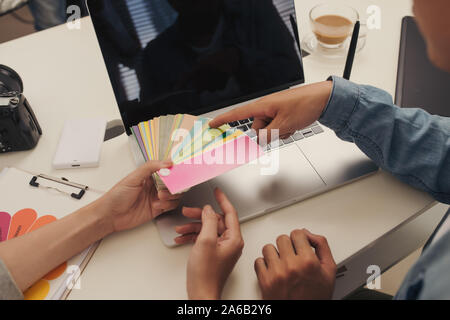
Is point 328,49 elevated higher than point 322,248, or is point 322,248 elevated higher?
point 328,49

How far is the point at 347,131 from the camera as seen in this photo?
82cm

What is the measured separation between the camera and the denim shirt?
0.77 m

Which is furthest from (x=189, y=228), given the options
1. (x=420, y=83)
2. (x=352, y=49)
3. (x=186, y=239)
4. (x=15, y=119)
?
(x=420, y=83)

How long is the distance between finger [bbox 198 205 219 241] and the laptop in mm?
77

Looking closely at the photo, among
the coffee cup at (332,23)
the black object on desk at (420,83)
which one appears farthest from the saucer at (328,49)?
the black object on desk at (420,83)

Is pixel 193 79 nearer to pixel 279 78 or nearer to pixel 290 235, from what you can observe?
pixel 279 78

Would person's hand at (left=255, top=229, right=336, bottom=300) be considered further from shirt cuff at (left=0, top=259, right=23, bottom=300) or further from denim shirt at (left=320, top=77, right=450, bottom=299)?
shirt cuff at (left=0, top=259, right=23, bottom=300)

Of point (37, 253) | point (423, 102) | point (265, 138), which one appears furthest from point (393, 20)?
point (37, 253)

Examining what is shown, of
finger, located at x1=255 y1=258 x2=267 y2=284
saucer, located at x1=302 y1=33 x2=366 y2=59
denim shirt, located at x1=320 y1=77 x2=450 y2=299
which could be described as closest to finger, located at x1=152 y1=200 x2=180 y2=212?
finger, located at x1=255 y1=258 x2=267 y2=284

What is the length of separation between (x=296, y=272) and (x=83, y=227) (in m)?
0.42

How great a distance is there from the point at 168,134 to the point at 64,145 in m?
0.32

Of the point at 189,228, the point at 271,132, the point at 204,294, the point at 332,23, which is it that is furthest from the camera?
the point at 332,23

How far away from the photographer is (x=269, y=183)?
82cm

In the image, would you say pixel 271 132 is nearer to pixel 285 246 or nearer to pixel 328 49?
pixel 285 246
